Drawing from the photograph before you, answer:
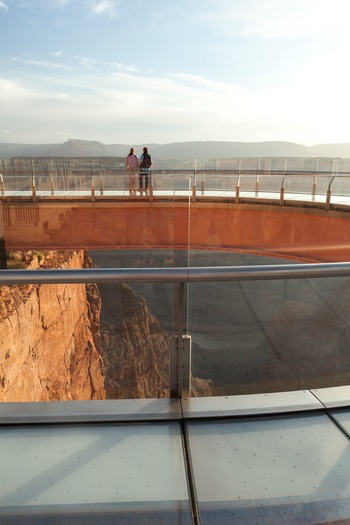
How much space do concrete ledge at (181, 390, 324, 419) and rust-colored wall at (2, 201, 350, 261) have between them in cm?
1227

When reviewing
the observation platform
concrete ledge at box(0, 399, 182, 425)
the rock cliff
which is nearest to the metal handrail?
the observation platform

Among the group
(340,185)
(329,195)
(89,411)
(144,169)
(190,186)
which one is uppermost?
(144,169)

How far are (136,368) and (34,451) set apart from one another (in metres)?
0.86

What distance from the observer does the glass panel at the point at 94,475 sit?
75.4 inches

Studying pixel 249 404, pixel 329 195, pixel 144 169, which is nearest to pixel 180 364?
pixel 249 404

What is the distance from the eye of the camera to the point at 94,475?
213cm

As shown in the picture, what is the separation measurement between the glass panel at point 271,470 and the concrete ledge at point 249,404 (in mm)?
56

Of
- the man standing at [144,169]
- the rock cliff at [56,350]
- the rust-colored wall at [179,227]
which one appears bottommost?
the rust-colored wall at [179,227]

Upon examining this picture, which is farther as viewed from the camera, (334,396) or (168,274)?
(334,396)

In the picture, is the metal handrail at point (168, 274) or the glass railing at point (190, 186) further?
the glass railing at point (190, 186)

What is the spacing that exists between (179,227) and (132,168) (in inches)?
163

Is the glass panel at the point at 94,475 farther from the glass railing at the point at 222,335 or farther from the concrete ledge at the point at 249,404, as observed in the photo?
the glass railing at the point at 222,335

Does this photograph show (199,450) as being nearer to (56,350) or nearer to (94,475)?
(94,475)

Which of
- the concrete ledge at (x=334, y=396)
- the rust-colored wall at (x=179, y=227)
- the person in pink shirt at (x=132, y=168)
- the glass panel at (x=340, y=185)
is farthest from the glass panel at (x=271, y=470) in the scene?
the glass panel at (x=340, y=185)
